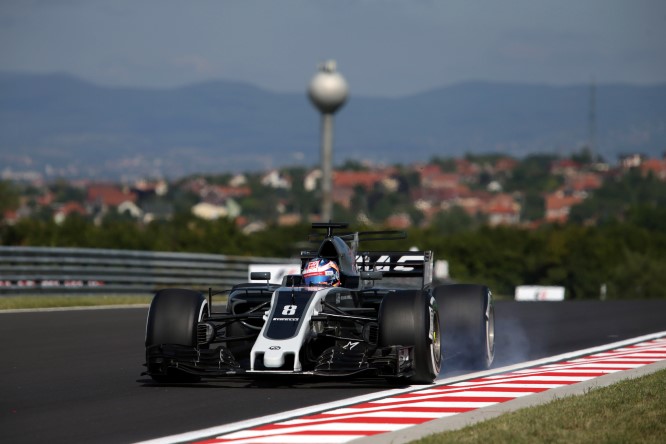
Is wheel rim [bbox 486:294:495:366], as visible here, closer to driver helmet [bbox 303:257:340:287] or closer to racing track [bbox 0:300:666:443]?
racing track [bbox 0:300:666:443]

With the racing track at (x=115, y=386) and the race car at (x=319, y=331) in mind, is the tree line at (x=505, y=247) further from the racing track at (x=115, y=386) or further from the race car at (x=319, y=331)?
the race car at (x=319, y=331)

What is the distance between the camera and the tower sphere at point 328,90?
68688 mm

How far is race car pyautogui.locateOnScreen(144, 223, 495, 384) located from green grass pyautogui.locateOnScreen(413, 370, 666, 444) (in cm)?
187

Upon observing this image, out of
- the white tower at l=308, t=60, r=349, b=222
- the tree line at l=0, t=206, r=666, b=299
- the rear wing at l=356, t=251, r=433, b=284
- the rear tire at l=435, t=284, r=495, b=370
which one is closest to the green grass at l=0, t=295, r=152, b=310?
the rear wing at l=356, t=251, r=433, b=284

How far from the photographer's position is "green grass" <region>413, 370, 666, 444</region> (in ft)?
29.9

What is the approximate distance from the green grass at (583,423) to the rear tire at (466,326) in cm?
295

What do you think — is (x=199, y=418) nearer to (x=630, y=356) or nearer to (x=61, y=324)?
(x=630, y=356)

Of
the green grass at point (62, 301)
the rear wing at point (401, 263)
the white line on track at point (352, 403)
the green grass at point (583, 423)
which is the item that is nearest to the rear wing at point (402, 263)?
the rear wing at point (401, 263)

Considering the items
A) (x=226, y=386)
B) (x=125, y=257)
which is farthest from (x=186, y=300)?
(x=125, y=257)

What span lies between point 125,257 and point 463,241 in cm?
11122

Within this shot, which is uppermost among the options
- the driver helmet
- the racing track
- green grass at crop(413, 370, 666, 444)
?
the driver helmet

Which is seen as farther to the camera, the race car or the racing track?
the race car

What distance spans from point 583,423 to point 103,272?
23.0m

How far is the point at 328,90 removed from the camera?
6869 centimetres
